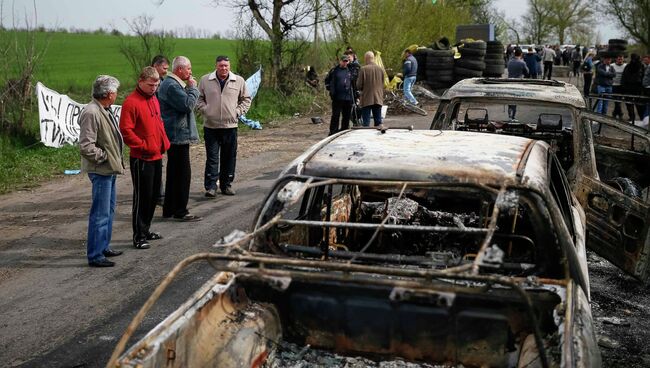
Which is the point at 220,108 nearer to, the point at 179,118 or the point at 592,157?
the point at 179,118

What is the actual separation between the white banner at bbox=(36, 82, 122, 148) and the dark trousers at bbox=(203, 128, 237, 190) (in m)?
3.78

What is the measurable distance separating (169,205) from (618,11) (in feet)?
119

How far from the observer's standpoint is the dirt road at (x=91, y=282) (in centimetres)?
477

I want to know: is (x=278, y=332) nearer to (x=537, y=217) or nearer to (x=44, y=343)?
(x=537, y=217)

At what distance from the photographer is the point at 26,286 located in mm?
5949

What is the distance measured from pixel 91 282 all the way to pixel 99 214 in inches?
25.0

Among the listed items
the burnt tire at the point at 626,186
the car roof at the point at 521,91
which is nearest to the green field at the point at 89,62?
the car roof at the point at 521,91

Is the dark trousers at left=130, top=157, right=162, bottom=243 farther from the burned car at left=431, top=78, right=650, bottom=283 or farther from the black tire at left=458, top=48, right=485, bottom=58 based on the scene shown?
the black tire at left=458, top=48, right=485, bottom=58

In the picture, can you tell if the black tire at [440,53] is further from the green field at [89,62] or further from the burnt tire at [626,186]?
the burnt tire at [626,186]

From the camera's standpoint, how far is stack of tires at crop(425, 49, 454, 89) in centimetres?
2272

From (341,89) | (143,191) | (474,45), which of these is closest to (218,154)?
(143,191)

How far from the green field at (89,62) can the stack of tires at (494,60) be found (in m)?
9.11

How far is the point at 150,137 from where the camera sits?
6754 mm

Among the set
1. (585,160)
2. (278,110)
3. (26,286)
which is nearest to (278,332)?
(26,286)
